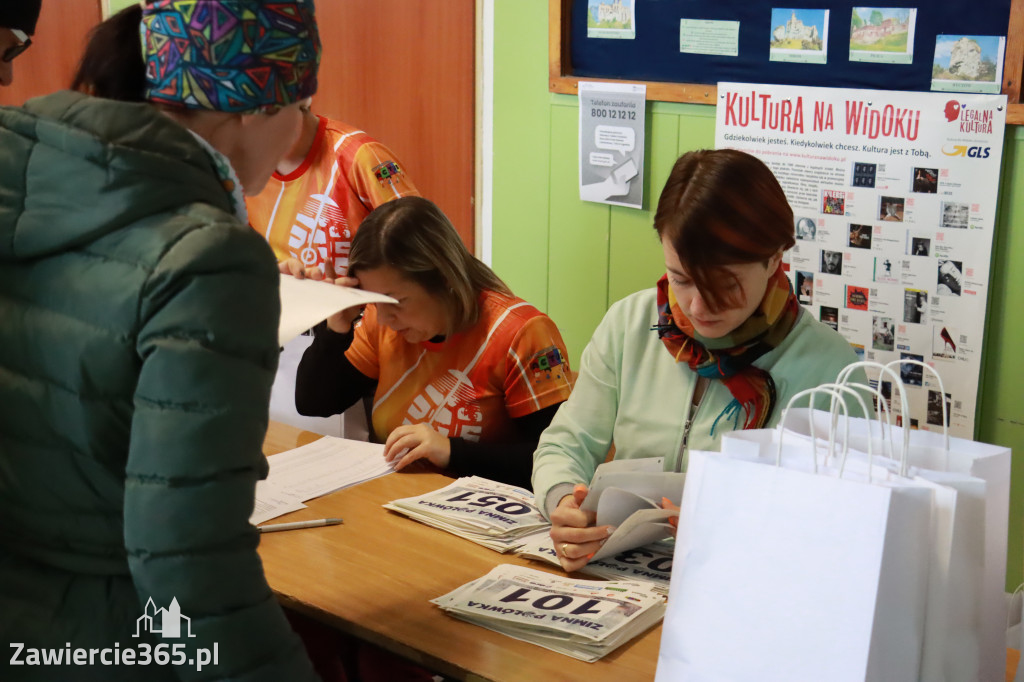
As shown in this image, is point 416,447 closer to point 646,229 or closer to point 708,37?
point 646,229

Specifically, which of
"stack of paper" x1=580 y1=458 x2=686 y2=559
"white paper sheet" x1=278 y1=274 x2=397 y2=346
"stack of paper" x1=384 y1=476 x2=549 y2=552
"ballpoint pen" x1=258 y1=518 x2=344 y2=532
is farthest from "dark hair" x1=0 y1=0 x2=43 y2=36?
"stack of paper" x1=580 y1=458 x2=686 y2=559

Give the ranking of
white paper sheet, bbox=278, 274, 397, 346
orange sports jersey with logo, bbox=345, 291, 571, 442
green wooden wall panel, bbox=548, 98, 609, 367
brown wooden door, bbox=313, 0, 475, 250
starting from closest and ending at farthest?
white paper sheet, bbox=278, 274, 397, 346 < orange sports jersey with logo, bbox=345, 291, 571, 442 < green wooden wall panel, bbox=548, 98, 609, 367 < brown wooden door, bbox=313, 0, 475, 250

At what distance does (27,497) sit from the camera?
1031 mm

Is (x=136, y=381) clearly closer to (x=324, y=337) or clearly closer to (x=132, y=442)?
(x=132, y=442)

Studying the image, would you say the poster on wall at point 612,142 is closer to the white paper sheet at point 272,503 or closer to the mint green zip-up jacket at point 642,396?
the mint green zip-up jacket at point 642,396

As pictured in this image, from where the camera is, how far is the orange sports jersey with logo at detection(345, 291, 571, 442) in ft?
7.45

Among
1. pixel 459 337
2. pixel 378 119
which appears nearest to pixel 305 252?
pixel 459 337

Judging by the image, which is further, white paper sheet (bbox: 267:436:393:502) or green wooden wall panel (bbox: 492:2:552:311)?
green wooden wall panel (bbox: 492:2:552:311)

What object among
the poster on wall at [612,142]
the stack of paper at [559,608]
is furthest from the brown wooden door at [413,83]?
the stack of paper at [559,608]

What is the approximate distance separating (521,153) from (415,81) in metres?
0.52

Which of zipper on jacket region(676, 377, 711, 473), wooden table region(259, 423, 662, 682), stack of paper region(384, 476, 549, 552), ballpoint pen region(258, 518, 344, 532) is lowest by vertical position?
wooden table region(259, 423, 662, 682)

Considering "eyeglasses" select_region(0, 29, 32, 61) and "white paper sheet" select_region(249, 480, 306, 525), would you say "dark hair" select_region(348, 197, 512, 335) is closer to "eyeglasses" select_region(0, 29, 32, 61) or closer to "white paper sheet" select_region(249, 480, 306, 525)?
"white paper sheet" select_region(249, 480, 306, 525)

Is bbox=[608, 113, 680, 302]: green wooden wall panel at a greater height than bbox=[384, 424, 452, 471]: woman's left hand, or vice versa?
bbox=[608, 113, 680, 302]: green wooden wall panel

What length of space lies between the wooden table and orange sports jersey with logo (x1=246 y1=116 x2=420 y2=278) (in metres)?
1.00
